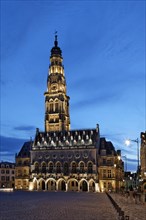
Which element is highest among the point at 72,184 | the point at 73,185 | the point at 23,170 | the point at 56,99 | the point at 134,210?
the point at 56,99

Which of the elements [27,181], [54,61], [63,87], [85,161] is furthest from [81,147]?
[54,61]

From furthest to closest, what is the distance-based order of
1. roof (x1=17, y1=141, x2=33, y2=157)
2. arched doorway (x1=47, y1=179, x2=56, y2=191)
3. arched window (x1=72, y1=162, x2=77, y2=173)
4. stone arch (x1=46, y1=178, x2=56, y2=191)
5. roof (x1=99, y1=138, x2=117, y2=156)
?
roof (x1=17, y1=141, x2=33, y2=157) < roof (x1=99, y1=138, x2=117, y2=156) < arched doorway (x1=47, y1=179, x2=56, y2=191) < stone arch (x1=46, y1=178, x2=56, y2=191) < arched window (x1=72, y1=162, x2=77, y2=173)

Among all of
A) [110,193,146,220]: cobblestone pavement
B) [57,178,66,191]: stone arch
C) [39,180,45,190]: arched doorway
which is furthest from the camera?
[39,180,45,190]: arched doorway

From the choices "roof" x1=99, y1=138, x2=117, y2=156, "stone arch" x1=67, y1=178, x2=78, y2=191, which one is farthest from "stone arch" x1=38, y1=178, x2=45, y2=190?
"roof" x1=99, y1=138, x2=117, y2=156

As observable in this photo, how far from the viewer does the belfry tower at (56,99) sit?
13800cm

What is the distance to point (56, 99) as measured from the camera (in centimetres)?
14075

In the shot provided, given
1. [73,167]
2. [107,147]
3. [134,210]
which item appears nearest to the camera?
[134,210]

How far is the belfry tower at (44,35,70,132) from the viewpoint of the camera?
138 metres

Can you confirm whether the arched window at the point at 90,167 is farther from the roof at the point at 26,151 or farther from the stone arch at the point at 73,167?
the roof at the point at 26,151

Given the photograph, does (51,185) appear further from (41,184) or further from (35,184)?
(35,184)

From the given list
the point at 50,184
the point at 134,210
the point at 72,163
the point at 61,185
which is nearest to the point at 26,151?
the point at 50,184

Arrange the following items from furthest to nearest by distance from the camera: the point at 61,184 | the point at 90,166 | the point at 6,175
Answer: the point at 6,175, the point at 61,184, the point at 90,166

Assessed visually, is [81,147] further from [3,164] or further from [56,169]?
[3,164]

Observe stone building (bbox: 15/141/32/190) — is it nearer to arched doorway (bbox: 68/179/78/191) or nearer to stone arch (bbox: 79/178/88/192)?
arched doorway (bbox: 68/179/78/191)
